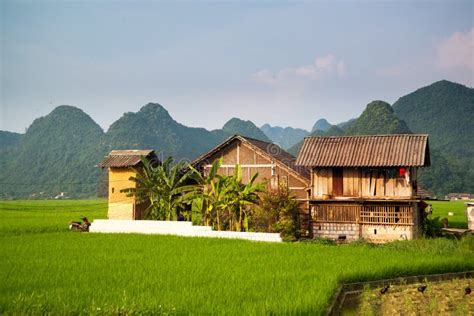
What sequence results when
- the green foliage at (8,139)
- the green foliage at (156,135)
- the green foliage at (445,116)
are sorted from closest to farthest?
1. the green foliage at (445,116)
2. the green foliage at (156,135)
3. the green foliage at (8,139)

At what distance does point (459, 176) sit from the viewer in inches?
2516

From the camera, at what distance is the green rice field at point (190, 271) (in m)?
8.23

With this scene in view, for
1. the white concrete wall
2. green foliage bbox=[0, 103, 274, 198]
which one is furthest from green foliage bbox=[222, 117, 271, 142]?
the white concrete wall

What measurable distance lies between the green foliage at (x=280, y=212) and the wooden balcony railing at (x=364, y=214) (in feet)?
3.73

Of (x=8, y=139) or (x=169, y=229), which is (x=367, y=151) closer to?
(x=169, y=229)

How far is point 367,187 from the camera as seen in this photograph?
1984 cm

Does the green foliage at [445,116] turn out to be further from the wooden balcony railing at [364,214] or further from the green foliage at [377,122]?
the wooden balcony railing at [364,214]

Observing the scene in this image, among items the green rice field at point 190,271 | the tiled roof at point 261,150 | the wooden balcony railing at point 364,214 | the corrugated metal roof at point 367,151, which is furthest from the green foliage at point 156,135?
the green rice field at point 190,271

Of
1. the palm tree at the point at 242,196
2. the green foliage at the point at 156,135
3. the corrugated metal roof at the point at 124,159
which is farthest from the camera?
the green foliage at the point at 156,135

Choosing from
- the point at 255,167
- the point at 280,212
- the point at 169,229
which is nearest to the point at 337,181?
the point at 280,212

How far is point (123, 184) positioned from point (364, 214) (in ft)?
38.0

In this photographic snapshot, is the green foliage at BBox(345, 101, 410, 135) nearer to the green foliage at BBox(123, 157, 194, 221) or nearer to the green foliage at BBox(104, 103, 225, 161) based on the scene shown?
the green foliage at BBox(104, 103, 225, 161)

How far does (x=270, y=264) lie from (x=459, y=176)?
58.1 metres

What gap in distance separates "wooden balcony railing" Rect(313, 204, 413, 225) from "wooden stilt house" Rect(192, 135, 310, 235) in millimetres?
1553
